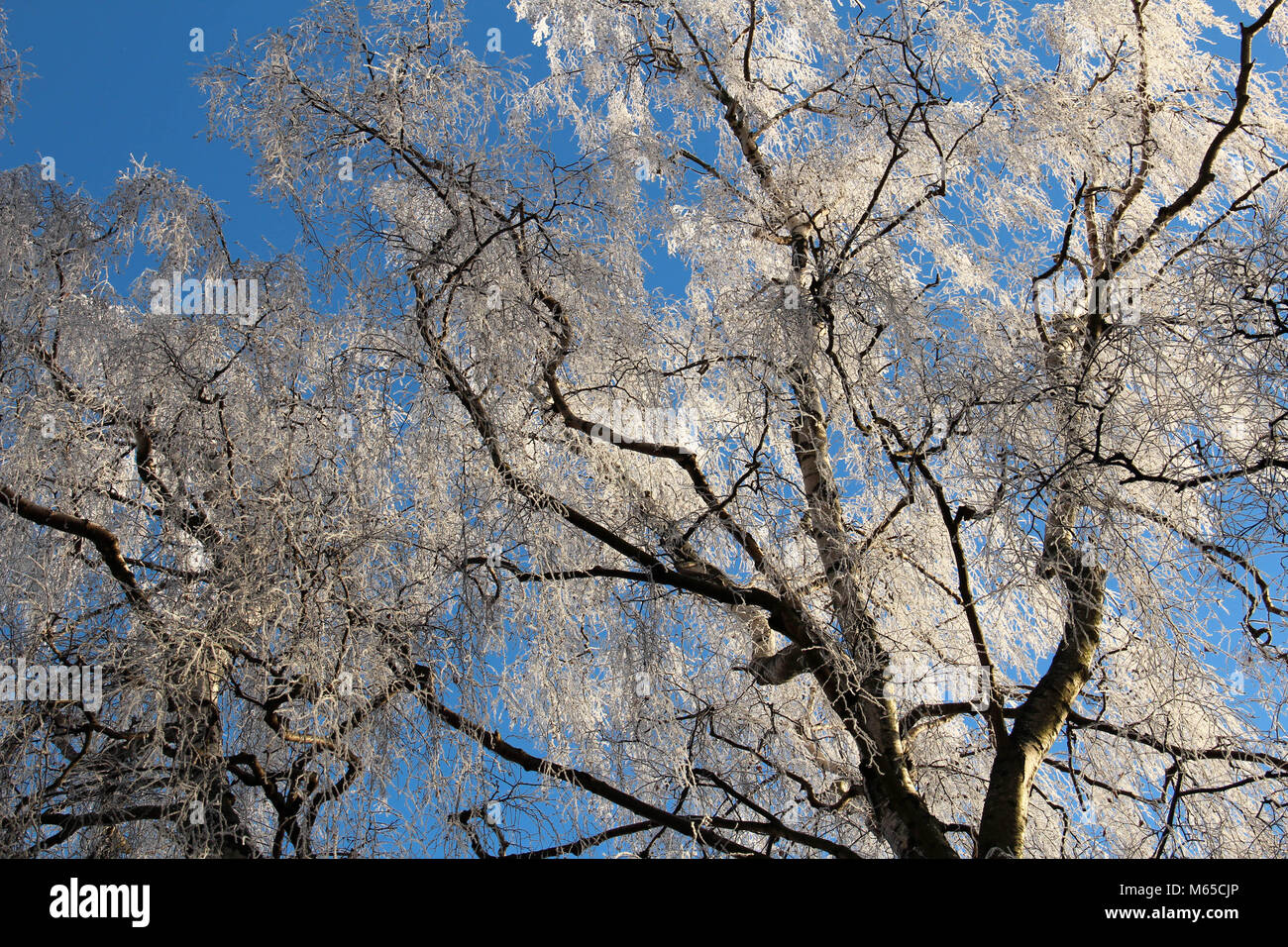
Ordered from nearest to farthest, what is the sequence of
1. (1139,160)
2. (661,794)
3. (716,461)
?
(661,794) → (716,461) → (1139,160)

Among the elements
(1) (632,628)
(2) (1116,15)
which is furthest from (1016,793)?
(2) (1116,15)

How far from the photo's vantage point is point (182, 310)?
5.17 metres

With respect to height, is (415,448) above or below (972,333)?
below

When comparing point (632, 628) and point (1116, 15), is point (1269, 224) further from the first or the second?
point (632, 628)

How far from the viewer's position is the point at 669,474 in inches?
230

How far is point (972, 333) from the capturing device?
17.8ft

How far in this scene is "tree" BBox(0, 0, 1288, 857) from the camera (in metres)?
4.00

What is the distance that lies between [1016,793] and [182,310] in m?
4.58

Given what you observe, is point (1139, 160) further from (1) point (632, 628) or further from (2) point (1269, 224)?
(1) point (632, 628)

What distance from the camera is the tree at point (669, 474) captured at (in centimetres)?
400
